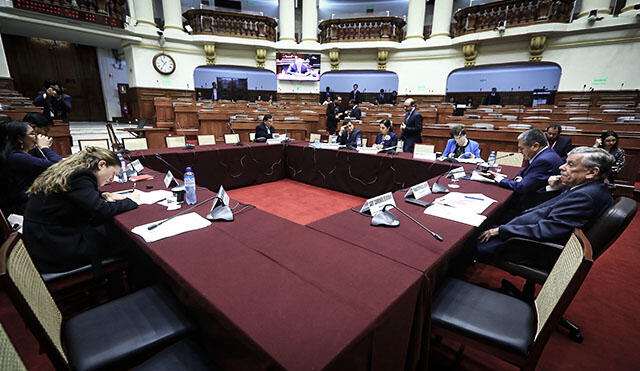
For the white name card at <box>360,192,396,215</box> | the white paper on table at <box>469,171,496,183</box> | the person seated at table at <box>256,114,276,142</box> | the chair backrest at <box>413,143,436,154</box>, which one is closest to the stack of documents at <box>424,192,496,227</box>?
the white name card at <box>360,192,396,215</box>

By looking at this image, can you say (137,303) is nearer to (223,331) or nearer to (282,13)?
(223,331)

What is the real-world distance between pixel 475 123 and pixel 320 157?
377 cm

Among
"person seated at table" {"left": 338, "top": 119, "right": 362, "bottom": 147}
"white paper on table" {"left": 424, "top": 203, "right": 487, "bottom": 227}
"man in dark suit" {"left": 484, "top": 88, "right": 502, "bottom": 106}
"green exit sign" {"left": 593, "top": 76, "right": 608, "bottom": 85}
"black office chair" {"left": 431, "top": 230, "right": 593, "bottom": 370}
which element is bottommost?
"black office chair" {"left": 431, "top": 230, "right": 593, "bottom": 370}

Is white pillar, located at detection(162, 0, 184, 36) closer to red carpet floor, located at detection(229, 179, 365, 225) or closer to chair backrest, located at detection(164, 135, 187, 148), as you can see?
chair backrest, located at detection(164, 135, 187, 148)

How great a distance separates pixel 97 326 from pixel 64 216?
71cm

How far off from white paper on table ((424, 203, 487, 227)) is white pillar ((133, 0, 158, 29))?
1162 cm

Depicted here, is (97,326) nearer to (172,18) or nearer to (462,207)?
(462,207)

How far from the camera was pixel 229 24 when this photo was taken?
36.5ft

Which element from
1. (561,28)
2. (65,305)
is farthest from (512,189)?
(561,28)

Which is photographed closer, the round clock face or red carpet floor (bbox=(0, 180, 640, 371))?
red carpet floor (bbox=(0, 180, 640, 371))

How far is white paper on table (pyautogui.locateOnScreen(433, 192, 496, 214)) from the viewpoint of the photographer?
1884 millimetres

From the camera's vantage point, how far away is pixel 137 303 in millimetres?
1267

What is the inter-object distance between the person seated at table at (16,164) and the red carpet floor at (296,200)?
2.30 m

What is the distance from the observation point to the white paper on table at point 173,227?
55.3 inches
